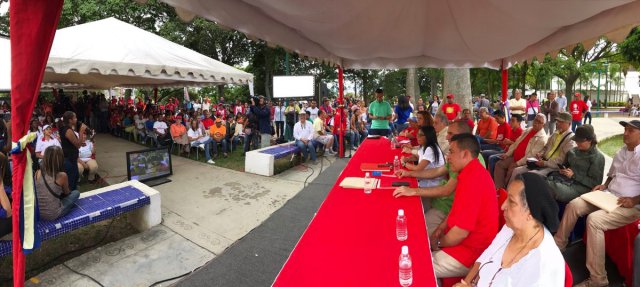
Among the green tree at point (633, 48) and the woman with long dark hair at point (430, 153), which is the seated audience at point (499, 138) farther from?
the green tree at point (633, 48)

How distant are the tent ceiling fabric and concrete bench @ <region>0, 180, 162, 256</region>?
2.82m

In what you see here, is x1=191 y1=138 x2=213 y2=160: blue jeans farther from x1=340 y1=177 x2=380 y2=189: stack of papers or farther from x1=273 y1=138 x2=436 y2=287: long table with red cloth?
x1=273 y1=138 x2=436 y2=287: long table with red cloth

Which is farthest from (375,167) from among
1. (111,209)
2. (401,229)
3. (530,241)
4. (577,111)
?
(577,111)

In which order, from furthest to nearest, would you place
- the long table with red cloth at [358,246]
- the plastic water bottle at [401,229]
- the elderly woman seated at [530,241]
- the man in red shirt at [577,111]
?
the man in red shirt at [577,111], the plastic water bottle at [401,229], the long table with red cloth at [358,246], the elderly woman seated at [530,241]

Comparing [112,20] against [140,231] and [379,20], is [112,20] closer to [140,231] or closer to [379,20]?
[140,231]

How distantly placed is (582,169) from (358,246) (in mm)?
3297

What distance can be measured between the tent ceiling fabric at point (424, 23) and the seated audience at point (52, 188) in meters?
2.61

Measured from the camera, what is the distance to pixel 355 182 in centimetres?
376

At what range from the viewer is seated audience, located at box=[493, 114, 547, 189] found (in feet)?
17.6

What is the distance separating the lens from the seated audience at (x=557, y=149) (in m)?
4.62

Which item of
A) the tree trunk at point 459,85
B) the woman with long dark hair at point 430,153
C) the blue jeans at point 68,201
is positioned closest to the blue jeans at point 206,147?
the blue jeans at point 68,201

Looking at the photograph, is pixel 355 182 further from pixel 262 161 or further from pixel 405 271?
pixel 262 161

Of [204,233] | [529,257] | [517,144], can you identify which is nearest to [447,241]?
[529,257]

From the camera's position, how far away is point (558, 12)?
10.1ft
